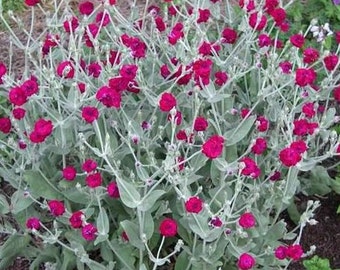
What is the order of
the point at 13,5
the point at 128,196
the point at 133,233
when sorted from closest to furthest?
the point at 128,196 → the point at 133,233 → the point at 13,5

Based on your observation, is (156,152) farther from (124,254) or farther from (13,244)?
(13,244)

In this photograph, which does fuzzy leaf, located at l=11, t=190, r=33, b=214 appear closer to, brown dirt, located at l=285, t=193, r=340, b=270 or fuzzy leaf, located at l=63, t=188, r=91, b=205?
fuzzy leaf, located at l=63, t=188, r=91, b=205

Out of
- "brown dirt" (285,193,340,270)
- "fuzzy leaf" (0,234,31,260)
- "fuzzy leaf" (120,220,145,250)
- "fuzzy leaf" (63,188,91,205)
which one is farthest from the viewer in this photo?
"brown dirt" (285,193,340,270)

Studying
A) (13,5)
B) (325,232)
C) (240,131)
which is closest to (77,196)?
(240,131)

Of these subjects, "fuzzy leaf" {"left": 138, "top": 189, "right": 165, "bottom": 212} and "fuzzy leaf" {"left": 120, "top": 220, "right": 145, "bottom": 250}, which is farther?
"fuzzy leaf" {"left": 120, "top": 220, "right": 145, "bottom": 250}

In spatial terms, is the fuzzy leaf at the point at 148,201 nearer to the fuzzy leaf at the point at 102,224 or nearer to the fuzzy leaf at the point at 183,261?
the fuzzy leaf at the point at 102,224

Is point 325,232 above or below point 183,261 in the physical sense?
below

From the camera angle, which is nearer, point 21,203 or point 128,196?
point 128,196

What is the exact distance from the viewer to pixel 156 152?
2779mm

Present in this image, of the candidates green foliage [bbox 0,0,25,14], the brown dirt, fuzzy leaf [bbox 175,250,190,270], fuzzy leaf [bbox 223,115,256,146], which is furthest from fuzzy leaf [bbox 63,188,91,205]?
green foliage [bbox 0,0,25,14]

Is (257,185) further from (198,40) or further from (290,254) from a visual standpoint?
(198,40)

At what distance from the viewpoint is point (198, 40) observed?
2.84 metres

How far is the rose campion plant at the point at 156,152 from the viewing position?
2.33 meters

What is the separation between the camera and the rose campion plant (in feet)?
7.65
